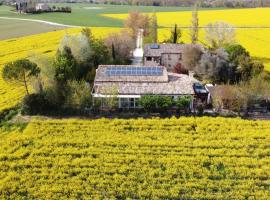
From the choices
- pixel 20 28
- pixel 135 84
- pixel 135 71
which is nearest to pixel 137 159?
pixel 135 84

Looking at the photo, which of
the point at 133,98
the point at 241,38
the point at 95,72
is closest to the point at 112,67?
the point at 95,72

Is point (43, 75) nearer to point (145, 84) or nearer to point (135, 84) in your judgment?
point (135, 84)

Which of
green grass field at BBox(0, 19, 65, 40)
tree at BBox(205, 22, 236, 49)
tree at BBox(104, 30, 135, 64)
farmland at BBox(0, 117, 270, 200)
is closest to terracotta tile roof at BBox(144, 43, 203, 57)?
tree at BBox(104, 30, 135, 64)

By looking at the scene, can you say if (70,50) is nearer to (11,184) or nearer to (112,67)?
(112,67)

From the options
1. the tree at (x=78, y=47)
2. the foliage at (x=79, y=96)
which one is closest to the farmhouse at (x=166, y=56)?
the tree at (x=78, y=47)

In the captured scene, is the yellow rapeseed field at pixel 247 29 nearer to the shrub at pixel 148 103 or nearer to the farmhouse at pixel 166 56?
the farmhouse at pixel 166 56

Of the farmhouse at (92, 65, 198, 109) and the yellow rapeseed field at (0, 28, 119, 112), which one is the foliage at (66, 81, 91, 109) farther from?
the yellow rapeseed field at (0, 28, 119, 112)
